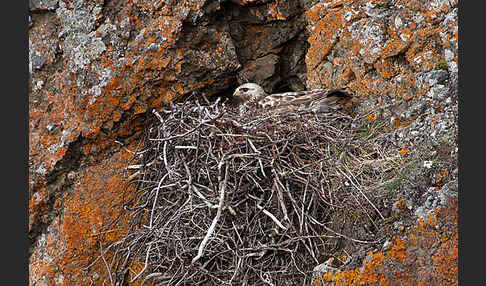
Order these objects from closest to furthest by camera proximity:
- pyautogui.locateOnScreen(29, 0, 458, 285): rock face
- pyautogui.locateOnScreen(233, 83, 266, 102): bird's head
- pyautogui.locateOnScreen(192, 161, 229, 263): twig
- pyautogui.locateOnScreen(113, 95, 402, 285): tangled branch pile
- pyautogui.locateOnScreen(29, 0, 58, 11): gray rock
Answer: pyautogui.locateOnScreen(192, 161, 229, 263): twig < pyautogui.locateOnScreen(113, 95, 402, 285): tangled branch pile < pyautogui.locateOnScreen(29, 0, 458, 285): rock face < pyautogui.locateOnScreen(29, 0, 58, 11): gray rock < pyautogui.locateOnScreen(233, 83, 266, 102): bird's head

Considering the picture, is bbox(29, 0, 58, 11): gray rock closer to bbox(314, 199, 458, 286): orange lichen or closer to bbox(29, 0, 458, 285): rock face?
bbox(29, 0, 458, 285): rock face

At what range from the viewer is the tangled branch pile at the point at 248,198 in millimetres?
3818

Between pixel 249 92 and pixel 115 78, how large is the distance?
1.39 metres

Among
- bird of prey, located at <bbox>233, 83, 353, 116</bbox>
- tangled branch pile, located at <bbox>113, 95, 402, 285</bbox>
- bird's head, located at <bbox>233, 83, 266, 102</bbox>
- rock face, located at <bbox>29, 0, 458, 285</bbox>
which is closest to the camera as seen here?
tangled branch pile, located at <bbox>113, 95, 402, 285</bbox>

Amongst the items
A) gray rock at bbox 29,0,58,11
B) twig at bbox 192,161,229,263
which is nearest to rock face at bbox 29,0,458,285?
gray rock at bbox 29,0,58,11

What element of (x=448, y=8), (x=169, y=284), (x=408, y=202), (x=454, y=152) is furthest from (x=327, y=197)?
(x=448, y=8)

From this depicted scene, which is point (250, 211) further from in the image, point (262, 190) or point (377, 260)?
point (377, 260)

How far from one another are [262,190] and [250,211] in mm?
189

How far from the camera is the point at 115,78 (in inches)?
191

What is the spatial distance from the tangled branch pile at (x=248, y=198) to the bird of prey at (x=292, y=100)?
9.5 inches

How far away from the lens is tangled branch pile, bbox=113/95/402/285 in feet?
12.5

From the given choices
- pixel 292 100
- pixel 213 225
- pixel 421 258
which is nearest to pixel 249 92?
pixel 292 100

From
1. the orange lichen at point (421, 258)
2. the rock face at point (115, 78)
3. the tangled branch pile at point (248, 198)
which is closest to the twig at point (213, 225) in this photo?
the tangled branch pile at point (248, 198)

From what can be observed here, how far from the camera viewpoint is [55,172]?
4.80 meters
